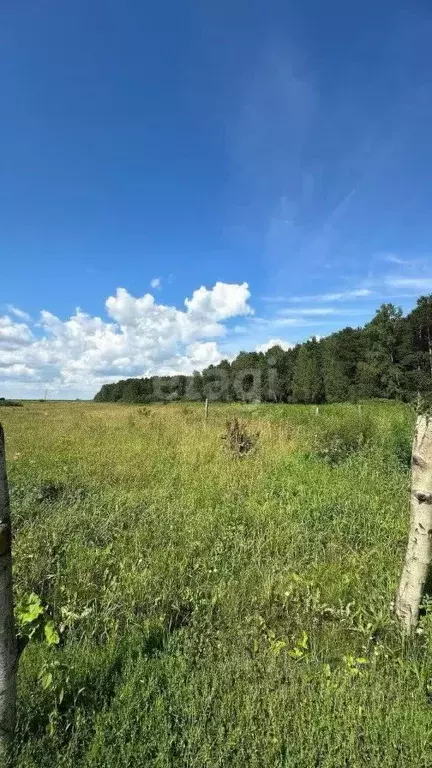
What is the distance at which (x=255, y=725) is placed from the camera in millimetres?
2258

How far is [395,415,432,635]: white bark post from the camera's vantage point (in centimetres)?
311

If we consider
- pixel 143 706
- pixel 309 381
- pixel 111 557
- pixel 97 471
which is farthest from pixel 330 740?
pixel 309 381

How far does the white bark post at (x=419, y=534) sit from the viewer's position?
123 inches

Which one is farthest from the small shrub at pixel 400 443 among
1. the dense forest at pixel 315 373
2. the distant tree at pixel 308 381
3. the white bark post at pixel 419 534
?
the distant tree at pixel 308 381

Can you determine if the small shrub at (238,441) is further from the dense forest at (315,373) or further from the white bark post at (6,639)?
the dense forest at (315,373)

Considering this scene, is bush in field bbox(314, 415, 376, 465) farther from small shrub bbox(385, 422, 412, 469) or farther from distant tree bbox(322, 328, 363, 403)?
distant tree bbox(322, 328, 363, 403)

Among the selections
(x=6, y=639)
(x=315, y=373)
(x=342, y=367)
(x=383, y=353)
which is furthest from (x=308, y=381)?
(x=6, y=639)

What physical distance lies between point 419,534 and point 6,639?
2.68m

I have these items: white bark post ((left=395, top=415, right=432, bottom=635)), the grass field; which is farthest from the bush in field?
white bark post ((left=395, top=415, right=432, bottom=635))

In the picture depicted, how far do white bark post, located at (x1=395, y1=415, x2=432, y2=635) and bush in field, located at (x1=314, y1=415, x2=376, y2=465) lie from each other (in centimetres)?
576

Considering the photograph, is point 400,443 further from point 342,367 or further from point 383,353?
point 342,367

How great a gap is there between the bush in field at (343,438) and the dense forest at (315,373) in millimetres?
25983

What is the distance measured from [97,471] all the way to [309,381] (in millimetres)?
63220

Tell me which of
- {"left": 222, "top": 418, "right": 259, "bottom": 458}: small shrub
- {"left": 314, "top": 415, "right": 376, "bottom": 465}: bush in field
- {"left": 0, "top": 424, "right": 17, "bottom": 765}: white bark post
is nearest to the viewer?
{"left": 0, "top": 424, "right": 17, "bottom": 765}: white bark post
